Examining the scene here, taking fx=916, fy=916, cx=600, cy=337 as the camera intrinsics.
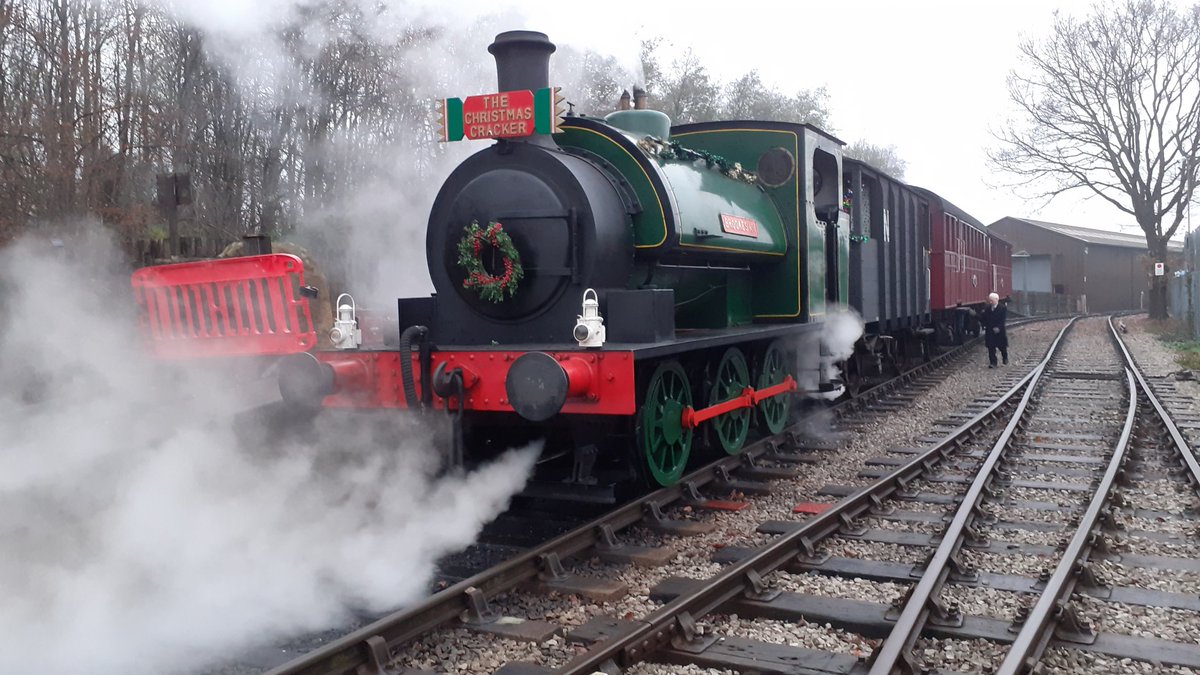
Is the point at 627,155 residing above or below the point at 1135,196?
below

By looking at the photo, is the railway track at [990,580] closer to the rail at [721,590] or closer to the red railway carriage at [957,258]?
the rail at [721,590]

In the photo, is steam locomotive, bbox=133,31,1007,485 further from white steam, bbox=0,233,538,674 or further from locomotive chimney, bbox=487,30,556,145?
white steam, bbox=0,233,538,674

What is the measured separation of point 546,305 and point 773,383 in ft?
8.72

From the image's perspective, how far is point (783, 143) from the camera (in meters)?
7.27

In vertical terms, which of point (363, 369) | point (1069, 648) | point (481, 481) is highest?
point (363, 369)

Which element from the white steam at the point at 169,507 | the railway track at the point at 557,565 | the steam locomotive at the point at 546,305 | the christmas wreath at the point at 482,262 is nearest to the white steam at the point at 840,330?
the railway track at the point at 557,565

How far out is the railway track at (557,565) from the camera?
3174 millimetres

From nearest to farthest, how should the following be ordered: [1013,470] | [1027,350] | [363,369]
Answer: [363,369]
[1013,470]
[1027,350]

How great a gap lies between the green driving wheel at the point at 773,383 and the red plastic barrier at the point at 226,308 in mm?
3353

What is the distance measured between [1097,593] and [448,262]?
379cm

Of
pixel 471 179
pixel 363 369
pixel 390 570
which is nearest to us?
pixel 390 570

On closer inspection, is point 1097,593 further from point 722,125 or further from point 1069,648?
point 722,125

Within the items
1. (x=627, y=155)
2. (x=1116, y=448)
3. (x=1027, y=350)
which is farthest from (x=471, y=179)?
(x=1027, y=350)

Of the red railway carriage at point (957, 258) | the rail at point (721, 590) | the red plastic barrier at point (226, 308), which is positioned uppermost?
the red railway carriage at point (957, 258)
